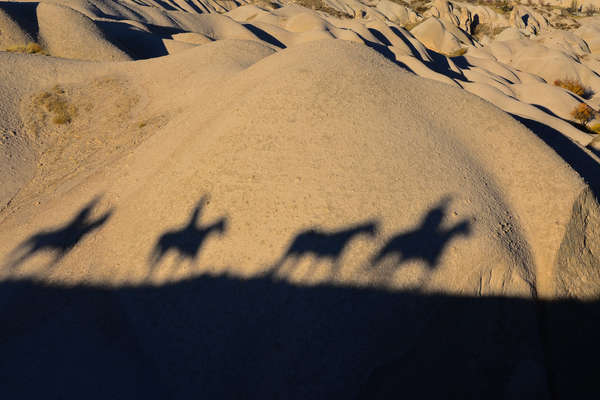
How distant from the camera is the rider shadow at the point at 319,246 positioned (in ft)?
23.4

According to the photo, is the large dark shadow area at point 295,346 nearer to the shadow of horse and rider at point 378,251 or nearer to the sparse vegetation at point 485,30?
the shadow of horse and rider at point 378,251

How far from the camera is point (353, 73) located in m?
11.8

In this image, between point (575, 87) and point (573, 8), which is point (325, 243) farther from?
point (573, 8)

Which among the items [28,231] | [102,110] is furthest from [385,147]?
[102,110]

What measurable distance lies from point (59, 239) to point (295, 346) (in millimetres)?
7803

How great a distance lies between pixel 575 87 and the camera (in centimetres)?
3953

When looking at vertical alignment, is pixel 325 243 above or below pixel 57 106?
above

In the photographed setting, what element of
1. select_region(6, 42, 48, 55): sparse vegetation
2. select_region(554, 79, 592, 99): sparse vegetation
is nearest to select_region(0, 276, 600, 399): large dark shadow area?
select_region(6, 42, 48, 55): sparse vegetation

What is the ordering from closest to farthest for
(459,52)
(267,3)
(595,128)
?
(595,128) < (459,52) < (267,3)

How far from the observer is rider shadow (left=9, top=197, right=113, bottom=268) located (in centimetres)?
895

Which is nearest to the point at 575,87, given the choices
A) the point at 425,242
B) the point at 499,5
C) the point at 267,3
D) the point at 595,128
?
the point at 595,128

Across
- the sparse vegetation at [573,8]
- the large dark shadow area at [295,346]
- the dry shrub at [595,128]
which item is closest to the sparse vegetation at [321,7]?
the dry shrub at [595,128]

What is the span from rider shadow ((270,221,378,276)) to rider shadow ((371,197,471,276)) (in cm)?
56

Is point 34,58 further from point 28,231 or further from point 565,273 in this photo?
point 565,273
